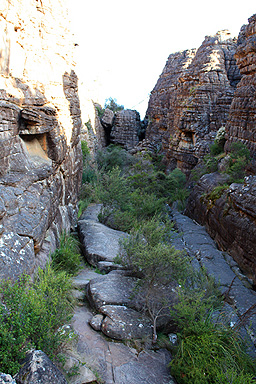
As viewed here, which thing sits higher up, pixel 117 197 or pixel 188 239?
pixel 117 197

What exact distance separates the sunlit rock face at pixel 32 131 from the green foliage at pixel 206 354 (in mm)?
3282

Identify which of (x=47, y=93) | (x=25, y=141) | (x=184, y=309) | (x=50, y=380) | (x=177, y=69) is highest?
(x=177, y=69)

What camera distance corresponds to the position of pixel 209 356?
5.07 meters

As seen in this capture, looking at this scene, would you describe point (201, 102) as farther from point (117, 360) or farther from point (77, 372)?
point (77, 372)

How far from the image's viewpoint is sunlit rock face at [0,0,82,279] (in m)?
5.54

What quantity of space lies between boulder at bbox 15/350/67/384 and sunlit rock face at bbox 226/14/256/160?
14.4 metres

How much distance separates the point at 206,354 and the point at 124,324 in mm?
1739

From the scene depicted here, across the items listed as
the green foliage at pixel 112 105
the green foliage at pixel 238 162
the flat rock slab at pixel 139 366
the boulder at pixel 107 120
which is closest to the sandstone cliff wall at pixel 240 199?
the green foliage at pixel 238 162

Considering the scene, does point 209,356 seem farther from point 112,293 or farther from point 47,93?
point 47,93

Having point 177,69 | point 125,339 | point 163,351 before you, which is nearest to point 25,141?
point 125,339

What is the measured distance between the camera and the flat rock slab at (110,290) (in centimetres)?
642

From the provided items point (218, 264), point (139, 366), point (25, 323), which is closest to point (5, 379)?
point (25, 323)

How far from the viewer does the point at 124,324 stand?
591 centimetres

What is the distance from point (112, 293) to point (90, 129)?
20.4 meters
